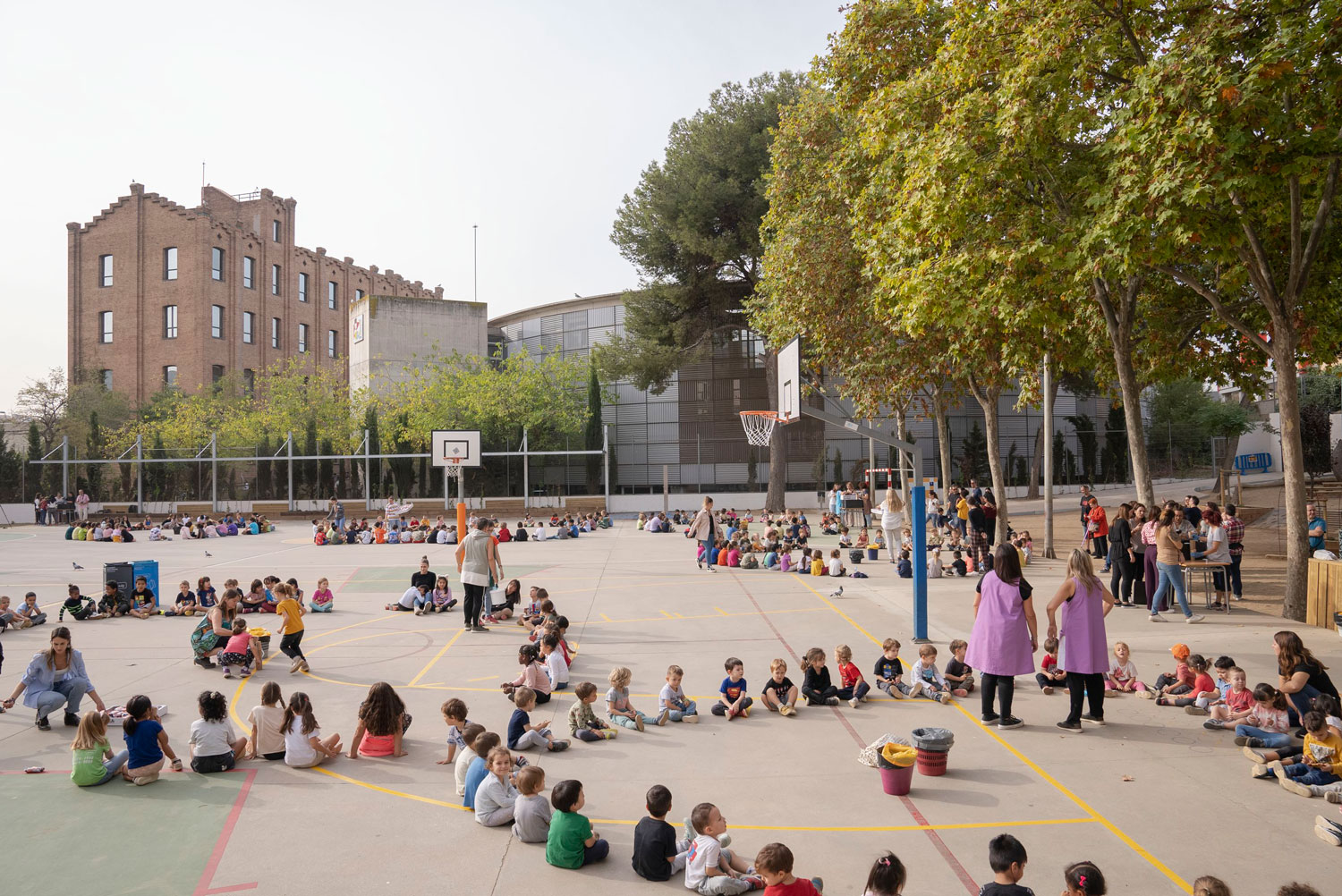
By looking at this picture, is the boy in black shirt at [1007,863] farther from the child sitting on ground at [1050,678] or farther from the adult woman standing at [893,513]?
the adult woman standing at [893,513]

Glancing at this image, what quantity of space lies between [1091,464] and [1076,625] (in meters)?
48.8

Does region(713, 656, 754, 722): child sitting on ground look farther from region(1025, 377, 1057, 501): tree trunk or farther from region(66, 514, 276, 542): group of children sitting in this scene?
region(1025, 377, 1057, 501): tree trunk

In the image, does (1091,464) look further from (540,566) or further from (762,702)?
(762,702)

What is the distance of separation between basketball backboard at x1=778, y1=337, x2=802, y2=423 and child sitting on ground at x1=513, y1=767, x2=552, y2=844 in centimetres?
1045

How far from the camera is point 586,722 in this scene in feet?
28.0

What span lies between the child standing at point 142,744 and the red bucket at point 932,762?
6.74 meters

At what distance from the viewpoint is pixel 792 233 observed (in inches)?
1003

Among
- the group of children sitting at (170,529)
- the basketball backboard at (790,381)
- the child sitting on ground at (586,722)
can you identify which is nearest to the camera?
the child sitting on ground at (586,722)

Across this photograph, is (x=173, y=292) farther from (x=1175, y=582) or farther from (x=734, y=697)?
(x=1175, y=582)

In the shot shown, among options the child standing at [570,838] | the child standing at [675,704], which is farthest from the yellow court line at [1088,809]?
the child standing at [570,838]

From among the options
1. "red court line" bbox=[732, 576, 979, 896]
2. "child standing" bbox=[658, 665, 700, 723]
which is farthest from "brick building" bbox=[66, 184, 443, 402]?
"red court line" bbox=[732, 576, 979, 896]

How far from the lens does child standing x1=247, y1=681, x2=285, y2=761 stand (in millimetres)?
7930

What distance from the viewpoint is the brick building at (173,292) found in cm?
5869

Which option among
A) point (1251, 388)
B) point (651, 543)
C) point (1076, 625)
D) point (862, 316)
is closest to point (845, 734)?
point (1076, 625)
